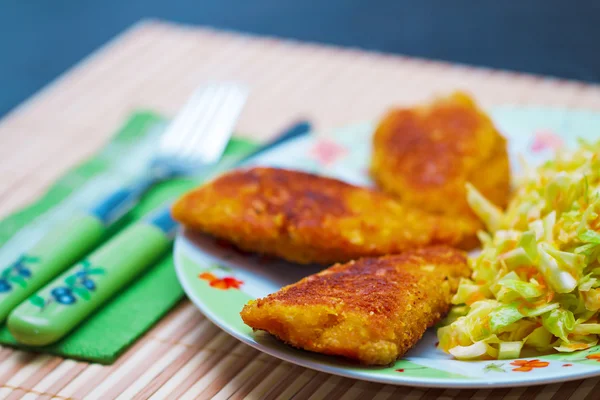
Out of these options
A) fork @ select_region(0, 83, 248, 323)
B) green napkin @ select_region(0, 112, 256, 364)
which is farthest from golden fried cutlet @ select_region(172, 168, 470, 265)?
fork @ select_region(0, 83, 248, 323)

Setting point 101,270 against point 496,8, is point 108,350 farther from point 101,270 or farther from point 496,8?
point 496,8

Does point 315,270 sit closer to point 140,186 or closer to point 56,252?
point 56,252

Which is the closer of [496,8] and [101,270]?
[101,270]

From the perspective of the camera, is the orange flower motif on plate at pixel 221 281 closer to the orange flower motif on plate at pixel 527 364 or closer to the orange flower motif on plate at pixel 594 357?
the orange flower motif on plate at pixel 527 364

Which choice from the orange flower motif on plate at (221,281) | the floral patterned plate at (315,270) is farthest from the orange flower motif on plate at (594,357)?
the orange flower motif on plate at (221,281)

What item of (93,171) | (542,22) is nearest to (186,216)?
(93,171)
